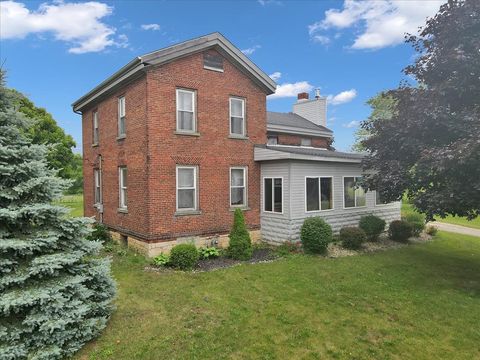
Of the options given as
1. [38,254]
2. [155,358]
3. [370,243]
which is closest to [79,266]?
[38,254]

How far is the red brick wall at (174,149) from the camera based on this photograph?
12180mm

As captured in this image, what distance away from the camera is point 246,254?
12.5 m

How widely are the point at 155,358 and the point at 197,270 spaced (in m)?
5.44

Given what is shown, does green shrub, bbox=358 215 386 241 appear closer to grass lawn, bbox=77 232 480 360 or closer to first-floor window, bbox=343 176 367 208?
first-floor window, bbox=343 176 367 208

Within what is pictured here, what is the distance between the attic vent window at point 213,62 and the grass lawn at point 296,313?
8283 mm

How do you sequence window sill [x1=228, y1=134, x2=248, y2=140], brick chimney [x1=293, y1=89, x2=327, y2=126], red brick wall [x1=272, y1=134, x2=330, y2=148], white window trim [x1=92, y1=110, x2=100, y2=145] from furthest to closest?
brick chimney [x1=293, y1=89, x2=327, y2=126] < red brick wall [x1=272, y1=134, x2=330, y2=148] < white window trim [x1=92, y1=110, x2=100, y2=145] < window sill [x1=228, y1=134, x2=248, y2=140]

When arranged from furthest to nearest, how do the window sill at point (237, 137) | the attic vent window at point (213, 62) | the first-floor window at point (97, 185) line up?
the first-floor window at point (97, 185)
the window sill at point (237, 137)
the attic vent window at point (213, 62)

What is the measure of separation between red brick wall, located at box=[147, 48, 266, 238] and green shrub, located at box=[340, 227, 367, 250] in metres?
3.94

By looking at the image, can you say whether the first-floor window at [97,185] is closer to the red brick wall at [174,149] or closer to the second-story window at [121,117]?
the red brick wall at [174,149]

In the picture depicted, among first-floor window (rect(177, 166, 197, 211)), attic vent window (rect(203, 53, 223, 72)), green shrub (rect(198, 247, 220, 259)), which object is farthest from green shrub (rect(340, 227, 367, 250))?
attic vent window (rect(203, 53, 223, 72))

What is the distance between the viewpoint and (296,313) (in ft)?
25.0

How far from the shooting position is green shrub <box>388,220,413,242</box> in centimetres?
1623

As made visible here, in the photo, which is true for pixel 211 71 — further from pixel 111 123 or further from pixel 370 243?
pixel 370 243

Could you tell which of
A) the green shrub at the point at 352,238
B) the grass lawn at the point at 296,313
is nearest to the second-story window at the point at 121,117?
the grass lawn at the point at 296,313
